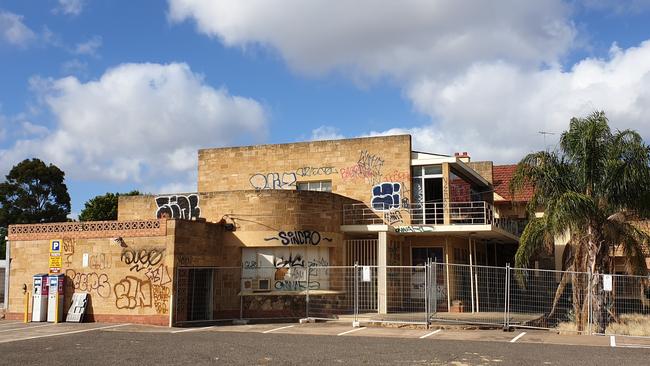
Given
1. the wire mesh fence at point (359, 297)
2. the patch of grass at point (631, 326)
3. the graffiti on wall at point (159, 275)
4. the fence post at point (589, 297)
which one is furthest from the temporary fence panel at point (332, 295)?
the patch of grass at point (631, 326)

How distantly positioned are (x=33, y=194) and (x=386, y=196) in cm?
3915

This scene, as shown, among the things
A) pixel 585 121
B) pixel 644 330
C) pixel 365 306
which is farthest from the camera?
pixel 365 306

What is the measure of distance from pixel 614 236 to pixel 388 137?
9.97 meters

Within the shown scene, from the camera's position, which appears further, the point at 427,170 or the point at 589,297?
the point at 427,170

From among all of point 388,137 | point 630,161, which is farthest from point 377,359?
point 388,137

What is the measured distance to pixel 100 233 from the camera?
21.1 m

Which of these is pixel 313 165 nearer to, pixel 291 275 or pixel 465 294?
pixel 291 275

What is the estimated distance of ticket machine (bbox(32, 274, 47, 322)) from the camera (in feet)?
68.7

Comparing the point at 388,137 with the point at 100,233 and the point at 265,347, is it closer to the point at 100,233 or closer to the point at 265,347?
the point at 100,233

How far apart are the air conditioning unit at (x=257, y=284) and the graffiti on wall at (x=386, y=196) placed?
5820mm

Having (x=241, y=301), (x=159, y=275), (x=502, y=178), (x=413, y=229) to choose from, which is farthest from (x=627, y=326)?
(x=502, y=178)

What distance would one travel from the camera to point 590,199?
18.3 m

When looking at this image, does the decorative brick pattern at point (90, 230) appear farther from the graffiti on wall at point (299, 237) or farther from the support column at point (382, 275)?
the support column at point (382, 275)

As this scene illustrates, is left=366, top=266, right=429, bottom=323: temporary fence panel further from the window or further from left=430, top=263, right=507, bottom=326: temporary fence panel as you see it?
the window
